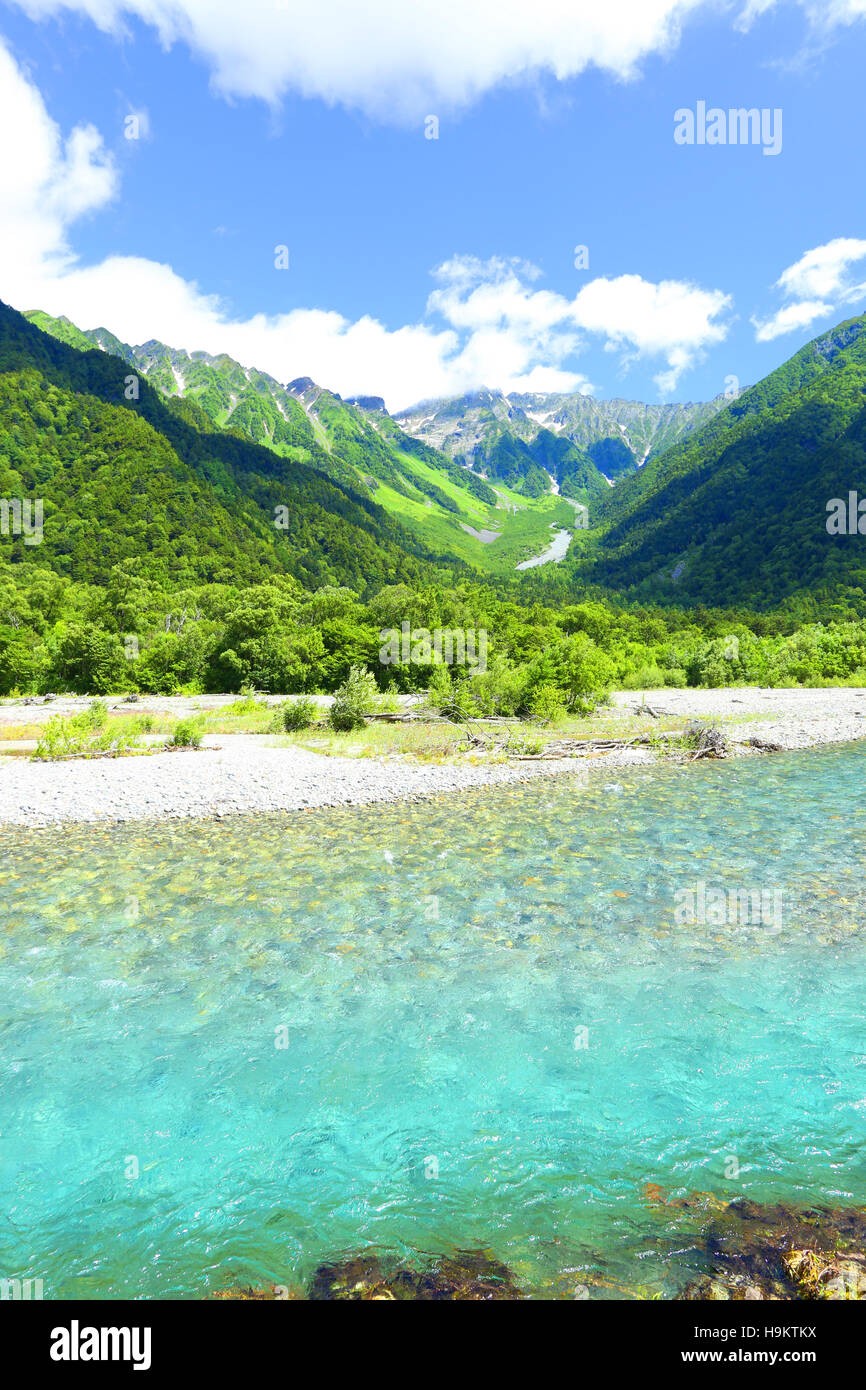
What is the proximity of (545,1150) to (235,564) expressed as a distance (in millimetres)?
135054

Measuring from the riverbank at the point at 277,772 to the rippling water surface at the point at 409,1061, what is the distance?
16.5 ft

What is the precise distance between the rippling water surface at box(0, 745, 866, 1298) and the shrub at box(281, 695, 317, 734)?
19.5 m

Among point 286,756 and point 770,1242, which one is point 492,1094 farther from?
point 286,756

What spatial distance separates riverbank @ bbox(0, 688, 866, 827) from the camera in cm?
2053

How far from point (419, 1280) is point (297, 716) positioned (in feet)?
102

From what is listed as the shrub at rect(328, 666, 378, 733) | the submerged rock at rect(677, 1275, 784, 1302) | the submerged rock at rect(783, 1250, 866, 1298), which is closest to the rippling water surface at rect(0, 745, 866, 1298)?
the submerged rock at rect(677, 1275, 784, 1302)

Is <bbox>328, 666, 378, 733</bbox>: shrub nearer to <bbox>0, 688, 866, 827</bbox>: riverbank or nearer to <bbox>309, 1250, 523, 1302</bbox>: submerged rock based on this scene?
<bbox>0, 688, 866, 827</bbox>: riverbank

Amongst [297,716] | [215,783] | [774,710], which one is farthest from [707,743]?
[215,783]

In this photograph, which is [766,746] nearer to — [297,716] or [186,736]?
[297,716]

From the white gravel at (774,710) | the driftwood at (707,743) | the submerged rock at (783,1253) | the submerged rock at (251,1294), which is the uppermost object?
the white gravel at (774,710)

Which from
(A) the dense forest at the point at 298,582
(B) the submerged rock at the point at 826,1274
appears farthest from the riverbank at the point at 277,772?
(B) the submerged rock at the point at 826,1274

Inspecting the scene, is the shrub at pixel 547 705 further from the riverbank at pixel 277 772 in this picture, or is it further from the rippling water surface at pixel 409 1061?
the rippling water surface at pixel 409 1061

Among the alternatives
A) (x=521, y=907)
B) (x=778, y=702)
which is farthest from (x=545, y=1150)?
(x=778, y=702)

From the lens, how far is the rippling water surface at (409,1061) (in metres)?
5.62
